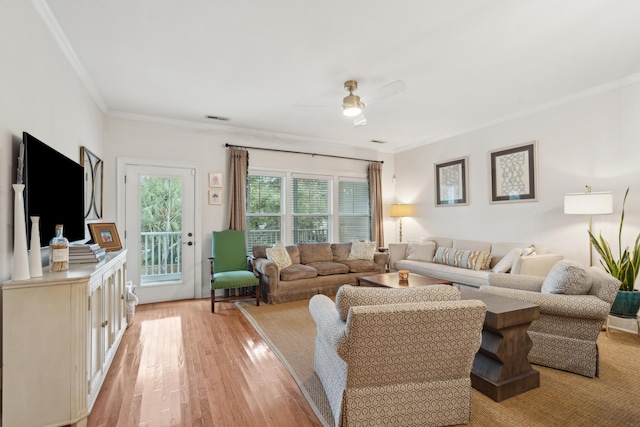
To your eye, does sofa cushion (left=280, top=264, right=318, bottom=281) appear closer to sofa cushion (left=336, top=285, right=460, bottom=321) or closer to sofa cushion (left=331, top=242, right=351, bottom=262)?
sofa cushion (left=331, top=242, right=351, bottom=262)

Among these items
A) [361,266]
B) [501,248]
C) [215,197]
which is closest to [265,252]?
[215,197]

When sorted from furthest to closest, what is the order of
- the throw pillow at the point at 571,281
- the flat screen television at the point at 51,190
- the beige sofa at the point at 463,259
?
the beige sofa at the point at 463,259
the throw pillow at the point at 571,281
the flat screen television at the point at 51,190

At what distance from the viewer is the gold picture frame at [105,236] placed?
10.9 feet

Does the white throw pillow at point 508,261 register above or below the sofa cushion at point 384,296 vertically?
below

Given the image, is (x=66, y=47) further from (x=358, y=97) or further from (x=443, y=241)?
(x=443, y=241)

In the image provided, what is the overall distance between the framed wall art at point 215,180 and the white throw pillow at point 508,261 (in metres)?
4.32

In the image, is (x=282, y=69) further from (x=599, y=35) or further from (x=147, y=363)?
(x=147, y=363)

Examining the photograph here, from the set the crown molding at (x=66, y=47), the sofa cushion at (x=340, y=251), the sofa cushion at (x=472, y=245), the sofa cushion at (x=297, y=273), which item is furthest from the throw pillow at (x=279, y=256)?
the crown molding at (x=66, y=47)

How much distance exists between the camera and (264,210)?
5520 millimetres

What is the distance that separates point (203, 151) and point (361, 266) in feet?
10.7

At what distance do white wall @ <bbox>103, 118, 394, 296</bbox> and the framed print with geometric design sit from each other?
2807 millimetres

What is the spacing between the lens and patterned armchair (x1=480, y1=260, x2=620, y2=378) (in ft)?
7.61

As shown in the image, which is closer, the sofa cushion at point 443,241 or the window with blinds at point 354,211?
the sofa cushion at point 443,241

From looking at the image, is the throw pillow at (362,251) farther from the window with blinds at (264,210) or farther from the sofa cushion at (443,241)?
the window with blinds at (264,210)
